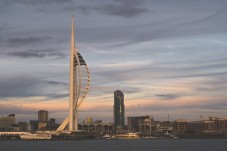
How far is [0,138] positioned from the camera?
184 m

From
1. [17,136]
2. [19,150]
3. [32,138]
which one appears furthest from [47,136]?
[19,150]

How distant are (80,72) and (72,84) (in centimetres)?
414

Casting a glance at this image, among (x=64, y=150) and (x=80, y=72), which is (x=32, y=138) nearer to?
(x=80, y=72)

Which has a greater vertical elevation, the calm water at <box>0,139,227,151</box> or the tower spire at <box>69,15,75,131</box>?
the tower spire at <box>69,15,75,131</box>

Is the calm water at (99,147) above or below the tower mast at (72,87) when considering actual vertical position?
below

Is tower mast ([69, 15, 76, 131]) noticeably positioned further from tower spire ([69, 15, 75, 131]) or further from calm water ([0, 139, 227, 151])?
calm water ([0, 139, 227, 151])

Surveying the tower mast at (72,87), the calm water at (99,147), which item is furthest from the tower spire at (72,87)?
the calm water at (99,147)

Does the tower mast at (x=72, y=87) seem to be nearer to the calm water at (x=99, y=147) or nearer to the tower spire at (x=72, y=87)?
the tower spire at (x=72, y=87)

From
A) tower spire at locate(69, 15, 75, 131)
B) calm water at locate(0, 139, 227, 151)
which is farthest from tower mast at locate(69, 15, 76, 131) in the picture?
calm water at locate(0, 139, 227, 151)

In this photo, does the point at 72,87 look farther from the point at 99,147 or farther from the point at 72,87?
the point at 99,147

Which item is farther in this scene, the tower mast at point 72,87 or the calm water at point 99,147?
the tower mast at point 72,87

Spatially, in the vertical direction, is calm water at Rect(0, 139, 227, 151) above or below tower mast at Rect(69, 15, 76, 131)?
below

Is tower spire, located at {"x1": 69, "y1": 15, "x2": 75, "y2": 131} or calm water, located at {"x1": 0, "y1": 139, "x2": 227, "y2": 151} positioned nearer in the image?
calm water, located at {"x1": 0, "y1": 139, "x2": 227, "y2": 151}

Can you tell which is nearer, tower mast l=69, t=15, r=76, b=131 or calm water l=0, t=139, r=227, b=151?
calm water l=0, t=139, r=227, b=151
